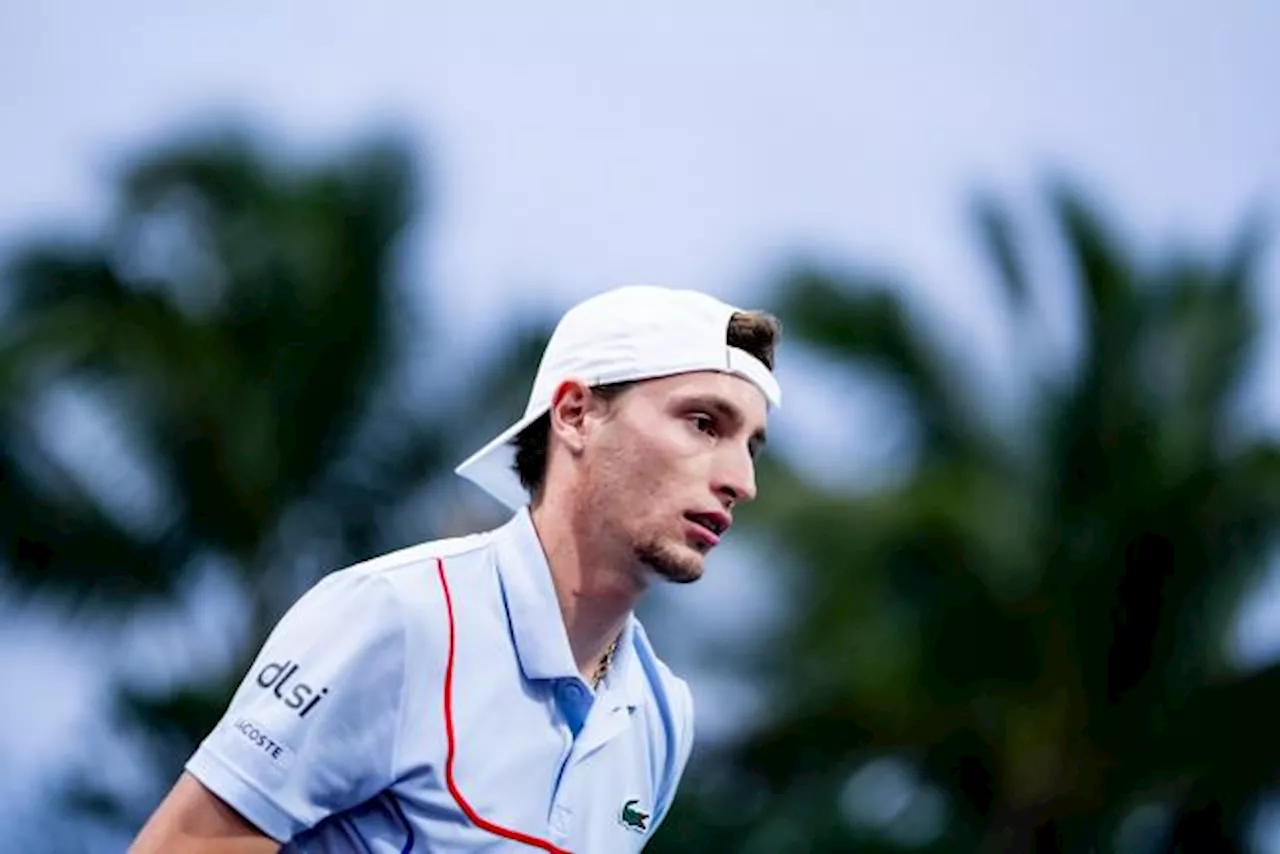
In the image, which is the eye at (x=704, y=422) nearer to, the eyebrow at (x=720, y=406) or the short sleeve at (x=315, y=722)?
the eyebrow at (x=720, y=406)

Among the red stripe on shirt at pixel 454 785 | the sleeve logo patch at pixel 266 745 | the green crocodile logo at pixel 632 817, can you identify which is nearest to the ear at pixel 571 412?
the red stripe on shirt at pixel 454 785

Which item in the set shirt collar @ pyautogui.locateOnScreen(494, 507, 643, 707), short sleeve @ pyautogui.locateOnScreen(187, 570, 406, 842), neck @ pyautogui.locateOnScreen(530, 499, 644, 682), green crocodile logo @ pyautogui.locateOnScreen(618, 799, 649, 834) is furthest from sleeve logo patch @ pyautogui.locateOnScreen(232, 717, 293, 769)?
green crocodile logo @ pyautogui.locateOnScreen(618, 799, 649, 834)

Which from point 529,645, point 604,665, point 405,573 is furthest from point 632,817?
point 405,573

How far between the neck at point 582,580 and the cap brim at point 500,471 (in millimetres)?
228

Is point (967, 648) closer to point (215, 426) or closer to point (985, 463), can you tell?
point (985, 463)

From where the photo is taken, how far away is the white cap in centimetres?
497

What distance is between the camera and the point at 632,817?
5105 mm

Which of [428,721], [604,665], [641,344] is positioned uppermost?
[641,344]

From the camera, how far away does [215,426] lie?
1964 centimetres

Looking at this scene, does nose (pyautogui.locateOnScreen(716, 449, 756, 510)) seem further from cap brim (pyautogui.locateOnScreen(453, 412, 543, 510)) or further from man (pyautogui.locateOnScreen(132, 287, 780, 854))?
cap brim (pyautogui.locateOnScreen(453, 412, 543, 510))

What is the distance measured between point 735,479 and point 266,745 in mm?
941

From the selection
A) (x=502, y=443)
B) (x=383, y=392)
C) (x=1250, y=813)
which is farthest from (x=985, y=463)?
(x=502, y=443)

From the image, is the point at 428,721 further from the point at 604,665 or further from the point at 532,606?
the point at 604,665

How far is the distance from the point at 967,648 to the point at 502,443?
47.7 ft
